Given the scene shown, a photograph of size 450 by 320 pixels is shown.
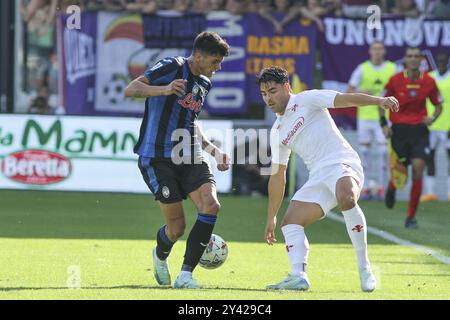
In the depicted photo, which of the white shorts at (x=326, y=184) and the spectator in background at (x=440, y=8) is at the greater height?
the spectator in background at (x=440, y=8)

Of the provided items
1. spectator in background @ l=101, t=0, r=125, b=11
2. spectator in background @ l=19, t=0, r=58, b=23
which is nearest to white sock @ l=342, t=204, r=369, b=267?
spectator in background @ l=101, t=0, r=125, b=11

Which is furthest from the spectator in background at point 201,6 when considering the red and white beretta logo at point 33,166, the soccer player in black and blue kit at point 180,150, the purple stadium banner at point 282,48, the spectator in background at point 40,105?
the soccer player in black and blue kit at point 180,150

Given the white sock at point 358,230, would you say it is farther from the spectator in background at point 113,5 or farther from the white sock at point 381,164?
the spectator in background at point 113,5

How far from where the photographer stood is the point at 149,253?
12211 millimetres

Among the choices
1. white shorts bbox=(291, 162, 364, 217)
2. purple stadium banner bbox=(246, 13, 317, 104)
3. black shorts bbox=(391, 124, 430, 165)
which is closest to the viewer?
white shorts bbox=(291, 162, 364, 217)

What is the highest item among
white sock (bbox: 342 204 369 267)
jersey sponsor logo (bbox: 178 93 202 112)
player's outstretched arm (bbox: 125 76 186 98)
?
player's outstretched arm (bbox: 125 76 186 98)

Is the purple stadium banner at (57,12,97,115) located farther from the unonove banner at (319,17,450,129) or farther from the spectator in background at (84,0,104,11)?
the unonove banner at (319,17,450,129)

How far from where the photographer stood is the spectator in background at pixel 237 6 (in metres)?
21.2

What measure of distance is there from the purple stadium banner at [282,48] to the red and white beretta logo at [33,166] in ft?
13.4

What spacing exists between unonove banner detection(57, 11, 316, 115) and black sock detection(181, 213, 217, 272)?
1195 cm

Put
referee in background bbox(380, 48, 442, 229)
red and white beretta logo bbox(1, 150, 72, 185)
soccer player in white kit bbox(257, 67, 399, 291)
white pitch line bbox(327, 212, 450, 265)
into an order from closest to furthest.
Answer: soccer player in white kit bbox(257, 67, 399, 291)
white pitch line bbox(327, 212, 450, 265)
referee in background bbox(380, 48, 442, 229)
red and white beretta logo bbox(1, 150, 72, 185)

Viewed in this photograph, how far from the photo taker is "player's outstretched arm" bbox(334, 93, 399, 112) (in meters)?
8.58

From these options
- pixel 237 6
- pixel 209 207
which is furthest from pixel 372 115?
pixel 209 207
